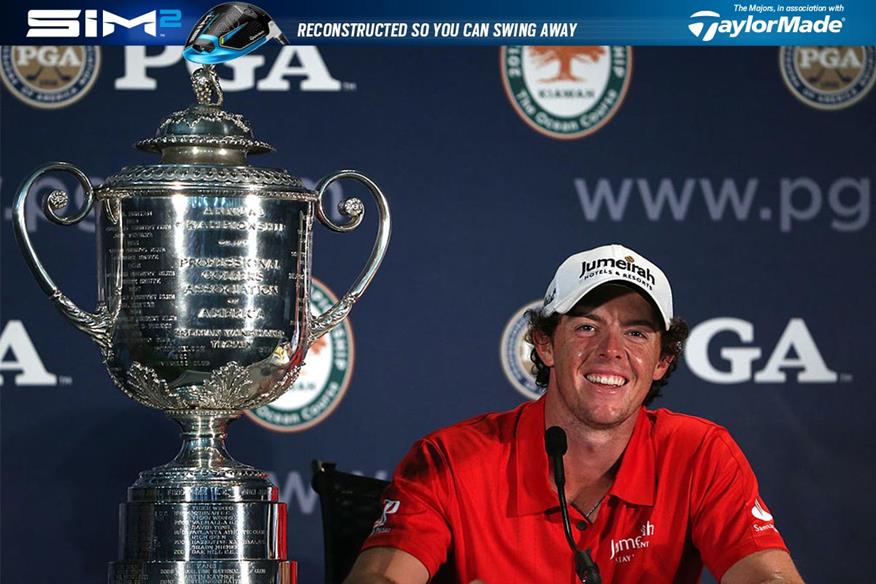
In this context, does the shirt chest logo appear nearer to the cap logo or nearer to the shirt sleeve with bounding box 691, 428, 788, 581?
the shirt sleeve with bounding box 691, 428, 788, 581

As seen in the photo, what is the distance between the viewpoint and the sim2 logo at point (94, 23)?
10.1 feet

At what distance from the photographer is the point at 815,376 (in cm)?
334

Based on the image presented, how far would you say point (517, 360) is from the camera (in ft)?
11.0

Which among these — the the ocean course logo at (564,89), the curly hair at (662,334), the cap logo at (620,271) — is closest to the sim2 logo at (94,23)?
the the ocean course logo at (564,89)

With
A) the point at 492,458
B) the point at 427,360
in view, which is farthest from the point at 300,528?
the point at 492,458

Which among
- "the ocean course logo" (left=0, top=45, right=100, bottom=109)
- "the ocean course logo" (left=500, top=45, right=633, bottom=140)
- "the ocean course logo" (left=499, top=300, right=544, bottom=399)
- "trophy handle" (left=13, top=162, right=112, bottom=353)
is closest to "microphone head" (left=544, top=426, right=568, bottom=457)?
"trophy handle" (left=13, top=162, right=112, bottom=353)

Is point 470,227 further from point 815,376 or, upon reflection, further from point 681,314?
point 815,376

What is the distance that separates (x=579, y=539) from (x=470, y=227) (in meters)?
1.10

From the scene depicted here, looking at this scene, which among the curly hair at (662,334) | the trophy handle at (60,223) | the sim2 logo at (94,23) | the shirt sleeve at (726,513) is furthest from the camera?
the sim2 logo at (94,23)

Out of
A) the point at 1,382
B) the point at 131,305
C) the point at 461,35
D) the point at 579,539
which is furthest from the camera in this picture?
the point at 1,382

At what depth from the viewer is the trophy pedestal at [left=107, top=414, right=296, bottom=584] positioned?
204 cm

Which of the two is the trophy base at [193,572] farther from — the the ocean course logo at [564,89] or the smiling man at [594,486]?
the the ocean course logo at [564,89]

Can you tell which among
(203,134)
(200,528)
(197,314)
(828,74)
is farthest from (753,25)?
(200,528)

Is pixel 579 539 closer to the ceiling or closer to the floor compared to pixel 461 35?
closer to the floor
